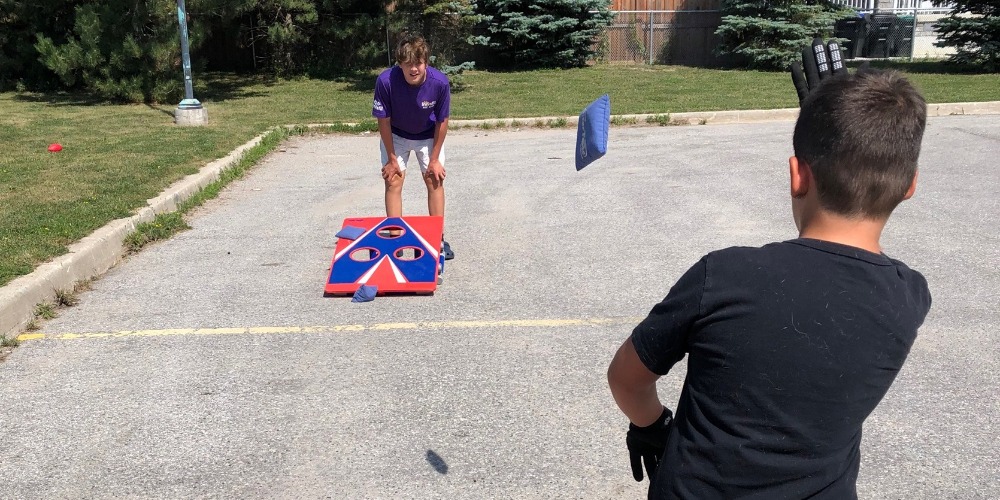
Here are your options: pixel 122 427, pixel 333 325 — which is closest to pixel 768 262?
pixel 122 427

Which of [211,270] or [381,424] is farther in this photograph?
[211,270]

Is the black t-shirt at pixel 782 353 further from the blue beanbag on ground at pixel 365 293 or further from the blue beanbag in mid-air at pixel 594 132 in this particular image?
the blue beanbag on ground at pixel 365 293

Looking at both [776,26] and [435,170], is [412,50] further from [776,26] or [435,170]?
[776,26]

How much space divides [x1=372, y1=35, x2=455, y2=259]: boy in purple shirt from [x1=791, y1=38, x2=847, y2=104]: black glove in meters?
4.46

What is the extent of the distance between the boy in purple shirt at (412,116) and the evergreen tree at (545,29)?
654 inches

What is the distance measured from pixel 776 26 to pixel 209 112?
14.9 meters

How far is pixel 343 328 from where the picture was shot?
5.46 metres

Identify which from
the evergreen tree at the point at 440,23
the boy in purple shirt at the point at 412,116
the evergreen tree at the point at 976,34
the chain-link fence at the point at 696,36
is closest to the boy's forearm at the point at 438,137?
the boy in purple shirt at the point at 412,116

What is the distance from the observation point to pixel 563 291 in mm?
6125

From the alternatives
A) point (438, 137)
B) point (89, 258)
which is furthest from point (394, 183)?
point (89, 258)

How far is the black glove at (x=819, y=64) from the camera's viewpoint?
7.23ft

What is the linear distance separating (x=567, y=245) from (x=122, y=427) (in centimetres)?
408

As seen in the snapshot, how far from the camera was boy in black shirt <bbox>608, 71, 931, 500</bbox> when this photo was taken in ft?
5.45

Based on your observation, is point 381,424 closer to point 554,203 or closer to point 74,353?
point 74,353
